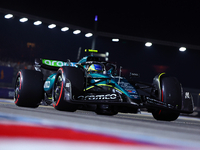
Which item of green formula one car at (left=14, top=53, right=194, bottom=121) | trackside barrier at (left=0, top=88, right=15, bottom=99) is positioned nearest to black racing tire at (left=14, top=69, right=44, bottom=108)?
green formula one car at (left=14, top=53, right=194, bottom=121)

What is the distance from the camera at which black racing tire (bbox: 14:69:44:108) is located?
5836 millimetres

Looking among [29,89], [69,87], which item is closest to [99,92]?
[69,87]

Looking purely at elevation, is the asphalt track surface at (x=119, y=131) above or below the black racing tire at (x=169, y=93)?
below

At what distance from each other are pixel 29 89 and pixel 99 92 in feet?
5.00

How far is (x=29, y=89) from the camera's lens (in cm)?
586

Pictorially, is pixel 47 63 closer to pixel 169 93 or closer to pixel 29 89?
pixel 29 89

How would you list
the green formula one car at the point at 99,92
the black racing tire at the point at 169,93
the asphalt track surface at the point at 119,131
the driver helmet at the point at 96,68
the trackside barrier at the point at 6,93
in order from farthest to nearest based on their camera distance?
the trackside barrier at the point at 6,93, the driver helmet at the point at 96,68, the black racing tire at the point at 169,93, the green formula one car at the point at 99,92, the asphalt track surface at the point at 119,131

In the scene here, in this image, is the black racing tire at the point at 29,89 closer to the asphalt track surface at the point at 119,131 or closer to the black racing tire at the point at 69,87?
the black racing tire at the point at 69,87

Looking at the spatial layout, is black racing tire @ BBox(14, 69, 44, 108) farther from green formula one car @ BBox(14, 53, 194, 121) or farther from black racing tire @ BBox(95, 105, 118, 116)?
black racing tire @ BBox(95, 105, 118, 116)

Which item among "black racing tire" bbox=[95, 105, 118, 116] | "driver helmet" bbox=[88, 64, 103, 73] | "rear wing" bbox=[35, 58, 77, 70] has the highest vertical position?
"rear wing" bbox=[35, 58, 77, 70]

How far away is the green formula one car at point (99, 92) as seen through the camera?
15.5 ft

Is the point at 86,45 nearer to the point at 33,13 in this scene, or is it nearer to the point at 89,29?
the point at 89,29

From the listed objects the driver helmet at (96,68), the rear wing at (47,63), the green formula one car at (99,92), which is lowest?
the green formula one car at (99,92)

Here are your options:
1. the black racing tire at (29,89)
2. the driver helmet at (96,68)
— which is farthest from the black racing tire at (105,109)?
the black racing tire at (29,89)
